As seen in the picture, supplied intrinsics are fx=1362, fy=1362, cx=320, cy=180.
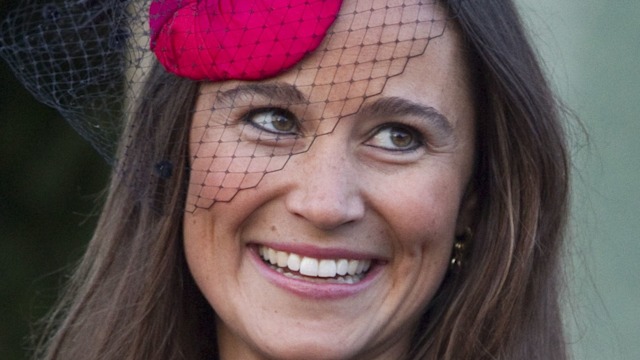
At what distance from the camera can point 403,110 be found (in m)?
2.96

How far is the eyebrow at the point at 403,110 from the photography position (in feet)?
9.64

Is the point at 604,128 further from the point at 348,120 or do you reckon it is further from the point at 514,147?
the point at 348,120

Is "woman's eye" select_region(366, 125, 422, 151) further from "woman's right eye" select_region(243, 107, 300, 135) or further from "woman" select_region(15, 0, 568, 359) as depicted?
"woman's right eye" select_region(243, 107, 300, 135)

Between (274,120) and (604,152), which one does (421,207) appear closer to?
(274,120)

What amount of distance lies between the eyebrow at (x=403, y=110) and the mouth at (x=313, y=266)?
0.33 metres

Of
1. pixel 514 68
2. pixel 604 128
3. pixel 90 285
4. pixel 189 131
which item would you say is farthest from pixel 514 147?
pixel 604 128

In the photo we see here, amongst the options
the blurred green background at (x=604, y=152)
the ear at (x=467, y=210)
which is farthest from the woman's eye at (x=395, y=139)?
the blurred green background at (x=604, y=152)

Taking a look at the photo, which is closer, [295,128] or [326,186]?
[326,186]

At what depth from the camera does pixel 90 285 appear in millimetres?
3562

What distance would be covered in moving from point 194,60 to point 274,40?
0.20 meters

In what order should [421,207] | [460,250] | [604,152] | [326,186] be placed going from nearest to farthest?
[326,186] < [421,207] < [460,250] < [604,152]

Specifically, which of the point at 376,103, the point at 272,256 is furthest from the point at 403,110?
the point at 272,256

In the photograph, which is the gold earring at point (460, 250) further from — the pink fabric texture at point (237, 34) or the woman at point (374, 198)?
the pink fabric texture at point (237, 34)

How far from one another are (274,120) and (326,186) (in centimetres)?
23
